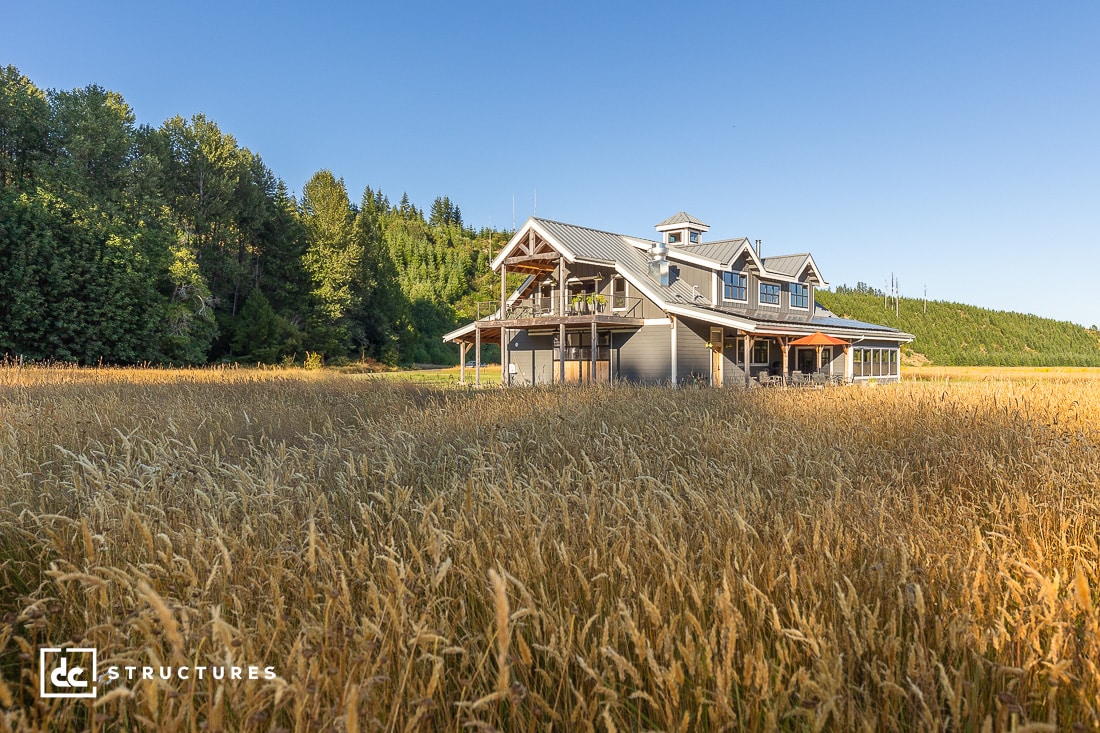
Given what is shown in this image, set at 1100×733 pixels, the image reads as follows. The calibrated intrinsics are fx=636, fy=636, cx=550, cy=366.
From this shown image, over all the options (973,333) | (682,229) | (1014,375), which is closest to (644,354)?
(682,229)

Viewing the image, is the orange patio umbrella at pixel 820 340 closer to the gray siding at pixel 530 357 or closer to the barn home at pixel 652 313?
the barn home at pixel 652 313

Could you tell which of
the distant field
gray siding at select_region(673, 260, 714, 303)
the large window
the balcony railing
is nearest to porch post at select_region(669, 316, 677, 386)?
the balcony railing

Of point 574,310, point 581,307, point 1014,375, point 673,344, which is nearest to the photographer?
point 673,344

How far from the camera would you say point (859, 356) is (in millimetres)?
34750

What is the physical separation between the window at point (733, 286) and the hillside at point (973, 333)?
1273 inches

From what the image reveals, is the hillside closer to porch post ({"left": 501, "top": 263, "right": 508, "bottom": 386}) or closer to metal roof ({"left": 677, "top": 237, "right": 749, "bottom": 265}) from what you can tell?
metal roof ({"left": 677, "top": 237, "right": 749, "bottom": 265})

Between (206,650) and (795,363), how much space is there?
33030 mm

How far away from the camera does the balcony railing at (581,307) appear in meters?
26.8

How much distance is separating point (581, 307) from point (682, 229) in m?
9.09

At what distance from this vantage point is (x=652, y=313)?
26781mm

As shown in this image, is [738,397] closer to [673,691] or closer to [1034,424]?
[1034,424]

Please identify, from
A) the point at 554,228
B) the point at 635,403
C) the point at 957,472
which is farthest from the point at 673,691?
the point at 554,228

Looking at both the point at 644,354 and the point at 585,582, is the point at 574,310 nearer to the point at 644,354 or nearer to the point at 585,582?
the point at 644,354

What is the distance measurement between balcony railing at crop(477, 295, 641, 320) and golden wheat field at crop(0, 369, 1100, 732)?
20.3m
